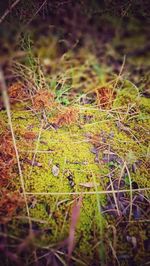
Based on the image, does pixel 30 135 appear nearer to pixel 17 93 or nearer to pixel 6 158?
pixel 6 158

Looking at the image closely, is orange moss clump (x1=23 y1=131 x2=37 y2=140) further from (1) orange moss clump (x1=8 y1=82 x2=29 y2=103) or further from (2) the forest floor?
(1) orange moss clump (x1=8 y1=82 x2=29 y2=103)

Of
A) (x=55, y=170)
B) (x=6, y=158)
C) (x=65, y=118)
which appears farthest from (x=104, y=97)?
(x=6, y=158)

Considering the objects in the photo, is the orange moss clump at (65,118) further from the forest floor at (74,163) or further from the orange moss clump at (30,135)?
the orange moss clump at (30,135)

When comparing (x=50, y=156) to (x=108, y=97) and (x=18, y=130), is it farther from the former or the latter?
(x=108, y=97)

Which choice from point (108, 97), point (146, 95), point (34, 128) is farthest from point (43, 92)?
point (146, 95)

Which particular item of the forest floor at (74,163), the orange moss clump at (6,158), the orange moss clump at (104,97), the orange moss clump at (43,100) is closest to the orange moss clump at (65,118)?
the forest floor at (74,163)

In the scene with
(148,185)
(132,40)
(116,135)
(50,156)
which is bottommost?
(148,185)
